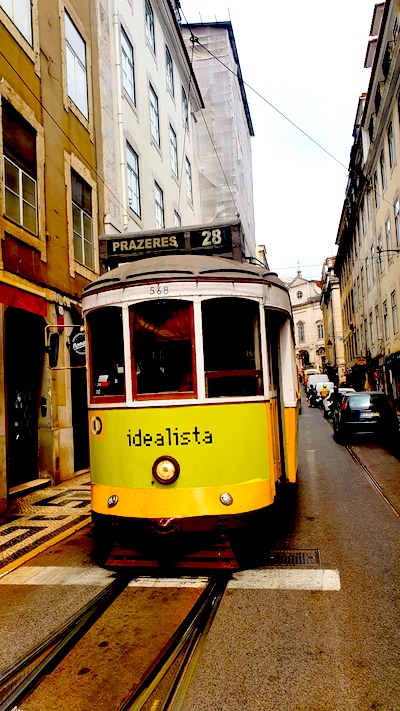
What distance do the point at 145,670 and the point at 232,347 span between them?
3.07 metres

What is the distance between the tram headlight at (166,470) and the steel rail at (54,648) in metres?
1.06

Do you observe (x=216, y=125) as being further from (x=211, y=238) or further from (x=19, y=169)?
(x=211, y=238)

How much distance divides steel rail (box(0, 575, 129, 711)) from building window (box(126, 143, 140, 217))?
1415 cm

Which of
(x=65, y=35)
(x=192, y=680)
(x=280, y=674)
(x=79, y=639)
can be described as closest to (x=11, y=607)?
(x=79, y=639)

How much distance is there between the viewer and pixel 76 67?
14.1 m

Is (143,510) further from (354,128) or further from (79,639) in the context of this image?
(354,128)

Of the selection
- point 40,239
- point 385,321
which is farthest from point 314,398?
point 40,239

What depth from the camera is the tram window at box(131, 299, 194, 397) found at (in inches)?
224

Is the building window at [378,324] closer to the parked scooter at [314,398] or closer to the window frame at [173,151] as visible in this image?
the parked scooter at [314,398]

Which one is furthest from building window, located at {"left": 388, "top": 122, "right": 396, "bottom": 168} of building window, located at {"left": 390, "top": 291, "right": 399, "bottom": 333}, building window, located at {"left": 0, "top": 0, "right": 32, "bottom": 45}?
building window, located at {"left": 0, "top": 0, "right": 32, "bottom": 45}

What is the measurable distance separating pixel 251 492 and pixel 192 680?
2.23 metres

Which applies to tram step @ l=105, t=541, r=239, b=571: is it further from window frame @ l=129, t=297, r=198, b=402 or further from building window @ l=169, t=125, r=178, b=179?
building window @ l=169, t=125, r=178, b=179

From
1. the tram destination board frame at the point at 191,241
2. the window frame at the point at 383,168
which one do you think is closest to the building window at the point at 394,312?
the window frame at the point at 383,168

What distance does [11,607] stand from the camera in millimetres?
5012
